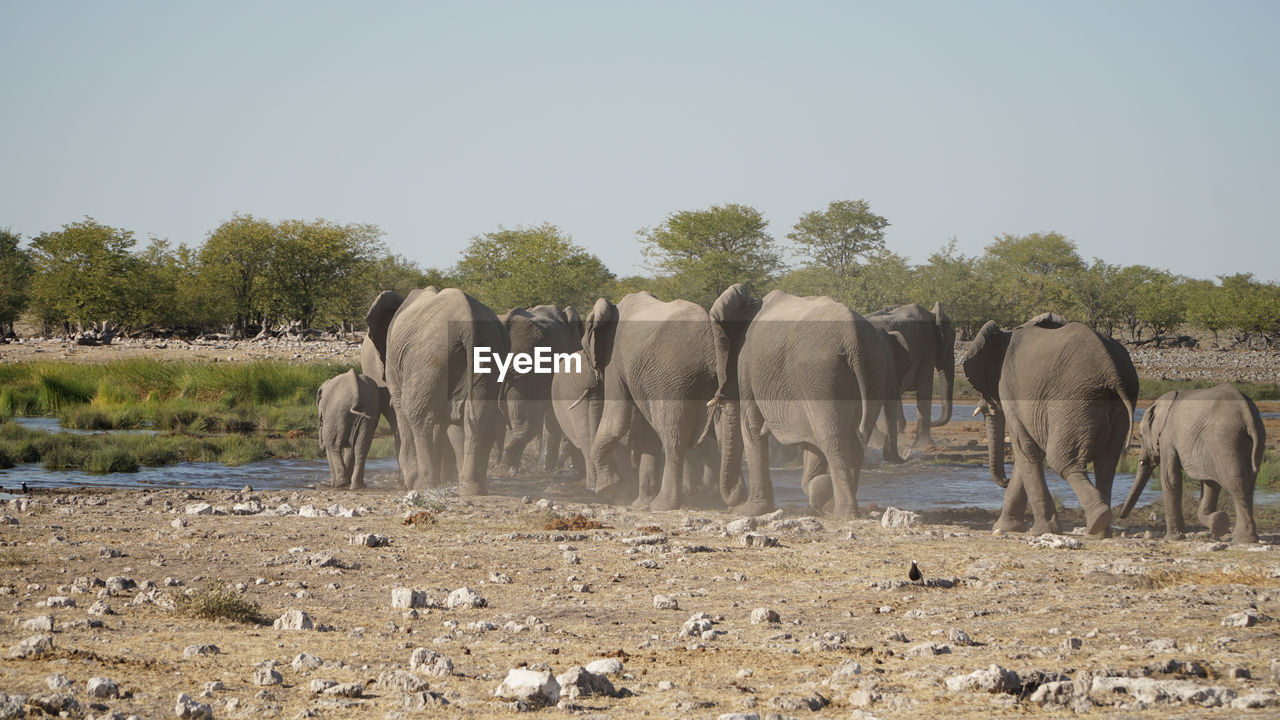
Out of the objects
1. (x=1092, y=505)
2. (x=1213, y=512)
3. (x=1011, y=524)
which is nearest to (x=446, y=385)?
(x=1011, y=524)

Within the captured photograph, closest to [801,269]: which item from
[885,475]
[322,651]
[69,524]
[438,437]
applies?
[885,475]

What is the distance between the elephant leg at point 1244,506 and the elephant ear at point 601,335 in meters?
7.50

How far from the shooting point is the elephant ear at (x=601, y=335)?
1572cm

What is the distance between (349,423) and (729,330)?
6.06m

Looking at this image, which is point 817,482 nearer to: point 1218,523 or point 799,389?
point 799,389

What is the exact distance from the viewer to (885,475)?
20.6 metres

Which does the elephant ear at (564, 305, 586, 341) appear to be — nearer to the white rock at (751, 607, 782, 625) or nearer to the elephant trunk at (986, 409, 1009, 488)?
the elephant trunk at (986, 409, 1009, 488)

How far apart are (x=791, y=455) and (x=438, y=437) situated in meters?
8.37

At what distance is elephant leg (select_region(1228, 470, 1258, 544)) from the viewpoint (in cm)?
1177

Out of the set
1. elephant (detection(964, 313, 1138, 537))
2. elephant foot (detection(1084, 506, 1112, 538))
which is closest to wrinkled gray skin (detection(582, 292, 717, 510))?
elephant (detection(964, 313, 1138, 537))

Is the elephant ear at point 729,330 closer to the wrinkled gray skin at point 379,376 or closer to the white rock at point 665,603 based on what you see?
the wrinkled gray skin at point 379,376

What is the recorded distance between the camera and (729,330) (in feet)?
48.3

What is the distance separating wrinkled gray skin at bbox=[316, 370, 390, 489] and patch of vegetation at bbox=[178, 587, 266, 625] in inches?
376

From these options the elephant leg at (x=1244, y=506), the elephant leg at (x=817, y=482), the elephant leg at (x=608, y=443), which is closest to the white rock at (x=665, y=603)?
the elephant leg at (x=817, y=482)
